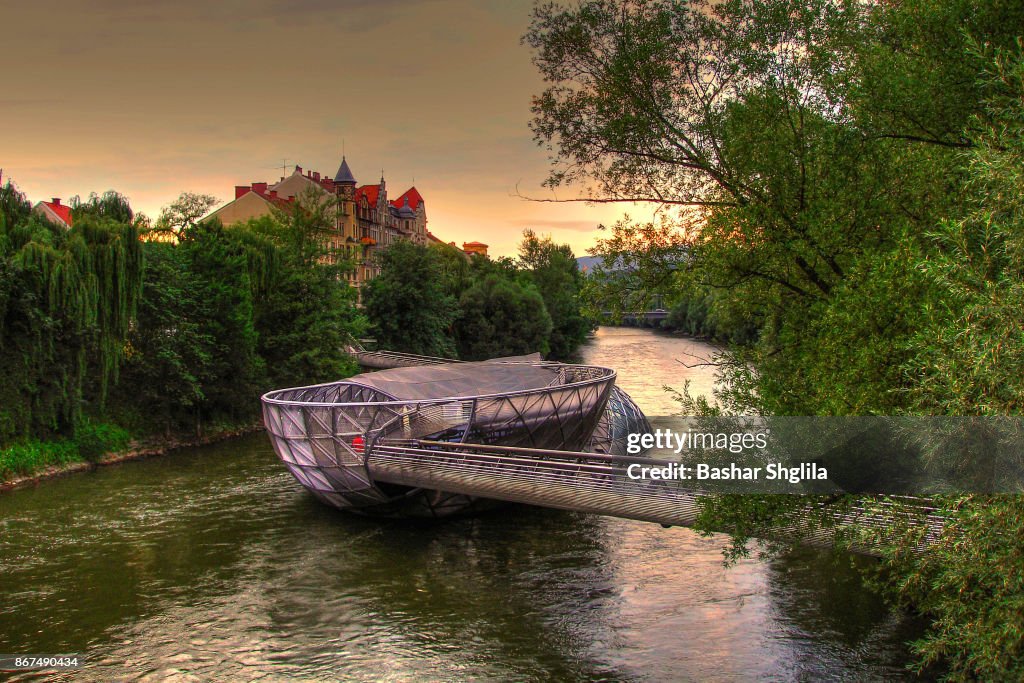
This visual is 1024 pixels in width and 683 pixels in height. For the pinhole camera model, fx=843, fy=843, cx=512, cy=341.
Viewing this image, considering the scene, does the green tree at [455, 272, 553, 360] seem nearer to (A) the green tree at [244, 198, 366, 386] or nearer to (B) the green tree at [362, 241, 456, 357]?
(B) the green tree at [362, 241, 456, 357]

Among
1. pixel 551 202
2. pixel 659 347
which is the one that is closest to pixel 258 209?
pixel 659 347

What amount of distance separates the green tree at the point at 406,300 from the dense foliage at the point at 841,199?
4241cm

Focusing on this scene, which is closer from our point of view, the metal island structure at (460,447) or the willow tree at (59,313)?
the metal island structure at (460,447)

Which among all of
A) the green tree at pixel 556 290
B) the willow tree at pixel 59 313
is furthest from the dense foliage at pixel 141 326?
the green tree at pixel 556 290

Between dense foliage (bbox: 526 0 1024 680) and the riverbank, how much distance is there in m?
20.7

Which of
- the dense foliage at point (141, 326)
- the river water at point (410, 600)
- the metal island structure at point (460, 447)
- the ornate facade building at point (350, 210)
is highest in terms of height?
the ornate facade building at point (350, 210)

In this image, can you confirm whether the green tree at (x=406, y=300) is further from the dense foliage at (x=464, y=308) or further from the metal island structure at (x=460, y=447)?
the metal island structure at (x=460, y=447)

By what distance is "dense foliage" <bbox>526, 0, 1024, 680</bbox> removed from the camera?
770cm

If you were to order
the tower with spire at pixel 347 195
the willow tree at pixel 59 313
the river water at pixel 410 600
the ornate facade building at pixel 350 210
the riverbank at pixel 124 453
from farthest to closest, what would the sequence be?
the tower with spire at pixel 347 195 → the ornate facade building at pixel 350 210 → the willow tree at pixel 59 313 → the riverbank at pixel 124 453 → the river water at pixel 410 600

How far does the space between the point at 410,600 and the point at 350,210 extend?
222ft

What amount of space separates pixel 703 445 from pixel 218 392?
28.9 meters

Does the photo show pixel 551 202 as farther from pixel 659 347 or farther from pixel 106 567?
pixel 659 347

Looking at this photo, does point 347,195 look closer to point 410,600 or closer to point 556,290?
point 556,290

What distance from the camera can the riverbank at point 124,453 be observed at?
25750 mm
